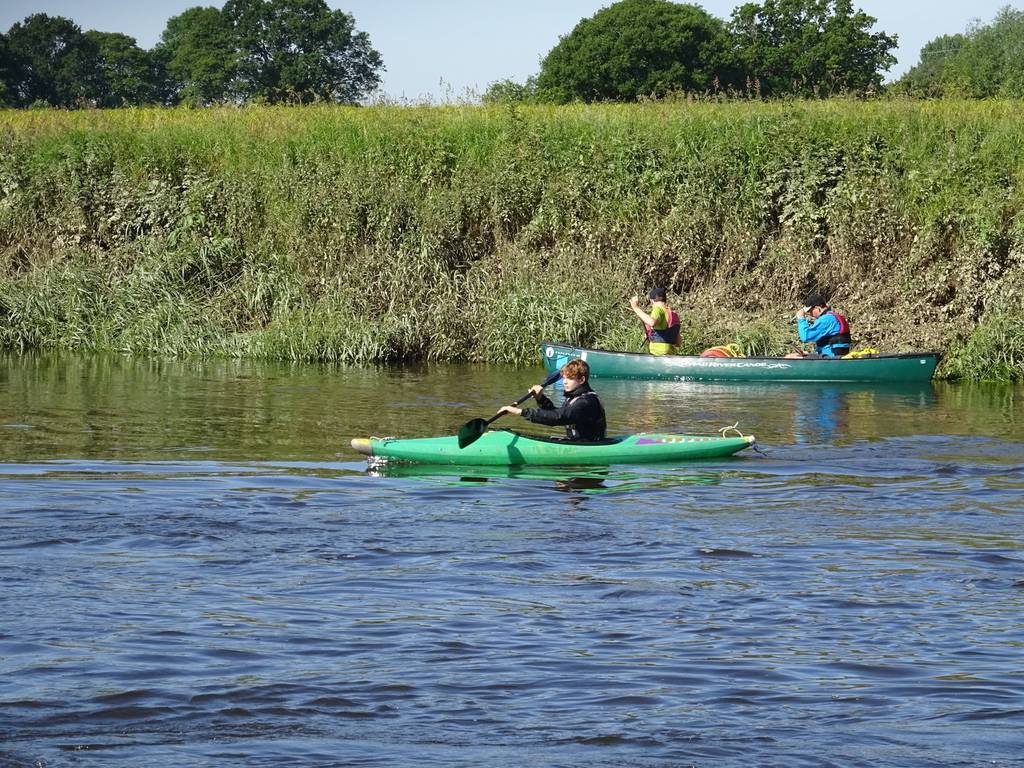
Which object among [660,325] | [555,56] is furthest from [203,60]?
[660,325]

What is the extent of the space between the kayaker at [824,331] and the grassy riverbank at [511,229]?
1.23 metres

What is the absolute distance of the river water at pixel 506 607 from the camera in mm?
5281

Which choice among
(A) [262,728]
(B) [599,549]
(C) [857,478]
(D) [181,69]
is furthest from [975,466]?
(D) [181,69]

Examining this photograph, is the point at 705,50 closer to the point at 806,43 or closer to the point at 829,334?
the point at 806,43

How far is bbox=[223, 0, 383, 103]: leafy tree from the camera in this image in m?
60.7

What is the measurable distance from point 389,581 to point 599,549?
1.38 meters

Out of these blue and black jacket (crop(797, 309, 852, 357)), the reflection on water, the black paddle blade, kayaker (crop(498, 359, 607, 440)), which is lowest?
the reflection on water

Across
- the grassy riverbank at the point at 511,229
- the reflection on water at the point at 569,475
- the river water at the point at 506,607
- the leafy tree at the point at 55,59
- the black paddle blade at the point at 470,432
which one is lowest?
the river water at the point at 506,607

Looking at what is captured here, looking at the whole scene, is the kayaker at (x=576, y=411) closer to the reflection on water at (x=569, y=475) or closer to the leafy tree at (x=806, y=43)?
the reflection on water at (x=569, y=475)

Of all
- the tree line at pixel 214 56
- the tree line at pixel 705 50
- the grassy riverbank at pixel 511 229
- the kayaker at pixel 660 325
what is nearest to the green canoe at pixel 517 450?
the kayaker at pixel 660 325

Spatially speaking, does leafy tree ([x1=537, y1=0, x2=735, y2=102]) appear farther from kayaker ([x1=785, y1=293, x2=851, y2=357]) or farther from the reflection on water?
the reflection on water

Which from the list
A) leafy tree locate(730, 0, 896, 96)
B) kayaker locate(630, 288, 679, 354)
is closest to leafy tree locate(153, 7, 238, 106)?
leafy tree locate(730, 0, 896, 96)

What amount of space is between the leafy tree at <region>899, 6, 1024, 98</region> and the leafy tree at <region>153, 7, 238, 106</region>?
1122 inches

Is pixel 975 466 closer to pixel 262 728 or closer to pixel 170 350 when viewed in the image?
pixel 262 728
